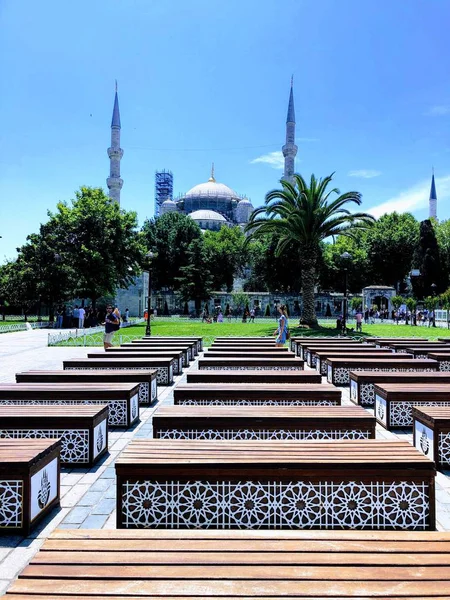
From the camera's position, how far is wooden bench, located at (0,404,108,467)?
5641 millimetres

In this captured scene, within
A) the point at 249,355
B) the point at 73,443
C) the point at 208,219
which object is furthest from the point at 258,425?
the point at 208,219

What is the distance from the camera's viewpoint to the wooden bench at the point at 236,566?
7.79ft

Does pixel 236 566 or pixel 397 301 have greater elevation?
pixel 397 301

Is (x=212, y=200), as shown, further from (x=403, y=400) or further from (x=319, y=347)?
(x=403, y=400)

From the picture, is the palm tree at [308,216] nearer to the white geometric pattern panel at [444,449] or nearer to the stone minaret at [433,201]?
the white geometric pattern panel at [444,449]

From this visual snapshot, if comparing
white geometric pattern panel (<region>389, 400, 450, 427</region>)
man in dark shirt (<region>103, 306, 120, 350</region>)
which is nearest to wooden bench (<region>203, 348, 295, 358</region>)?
white geometric pattern panel (<region>389, 400, 450, 427</region>)

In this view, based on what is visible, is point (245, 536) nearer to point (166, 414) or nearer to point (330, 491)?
point (330, 491)

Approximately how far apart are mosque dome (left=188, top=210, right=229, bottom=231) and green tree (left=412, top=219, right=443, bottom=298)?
42.2 meters

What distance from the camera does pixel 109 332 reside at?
15.6 m

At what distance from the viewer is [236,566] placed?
103 inches

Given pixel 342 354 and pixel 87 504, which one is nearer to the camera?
pixel 87 504

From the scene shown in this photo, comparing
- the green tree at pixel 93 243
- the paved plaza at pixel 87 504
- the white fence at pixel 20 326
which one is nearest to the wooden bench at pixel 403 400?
A: the paved plaza at pixel 87 504

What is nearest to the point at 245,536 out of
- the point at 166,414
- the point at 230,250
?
the point at 166,414

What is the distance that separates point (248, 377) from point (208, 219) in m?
83.5
